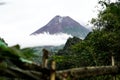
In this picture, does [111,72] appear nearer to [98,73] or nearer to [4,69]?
[98,73]

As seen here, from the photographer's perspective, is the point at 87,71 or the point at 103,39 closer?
the point at 87,71

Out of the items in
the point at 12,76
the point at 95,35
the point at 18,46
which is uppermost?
the point at 95,35

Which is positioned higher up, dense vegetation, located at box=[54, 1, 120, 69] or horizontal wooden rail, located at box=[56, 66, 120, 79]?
dense vegetation, located at box=[54, 1, 120, 69]

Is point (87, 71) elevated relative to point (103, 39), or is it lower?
lower

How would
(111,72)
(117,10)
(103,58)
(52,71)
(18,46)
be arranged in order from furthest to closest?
(103,58)
(117,10)
(111,72)
(52,71)
(18,46)

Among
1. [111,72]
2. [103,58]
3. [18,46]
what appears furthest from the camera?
[103,58]

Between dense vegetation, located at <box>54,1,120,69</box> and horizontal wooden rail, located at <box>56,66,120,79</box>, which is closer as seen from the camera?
horizontal wooden rail, located at <box>56,66,120,79</box>

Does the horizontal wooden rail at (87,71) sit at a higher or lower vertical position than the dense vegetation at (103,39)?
lower

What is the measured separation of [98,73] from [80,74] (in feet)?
1.81

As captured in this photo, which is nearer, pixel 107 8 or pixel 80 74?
pixel 80 74

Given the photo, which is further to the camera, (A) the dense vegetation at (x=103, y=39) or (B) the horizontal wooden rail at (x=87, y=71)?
(A) the dense vegetation at (x=103, y=39)

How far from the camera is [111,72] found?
396 centimetres

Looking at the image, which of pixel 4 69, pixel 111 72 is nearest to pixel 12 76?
pixel 4 69

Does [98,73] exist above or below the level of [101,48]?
below
